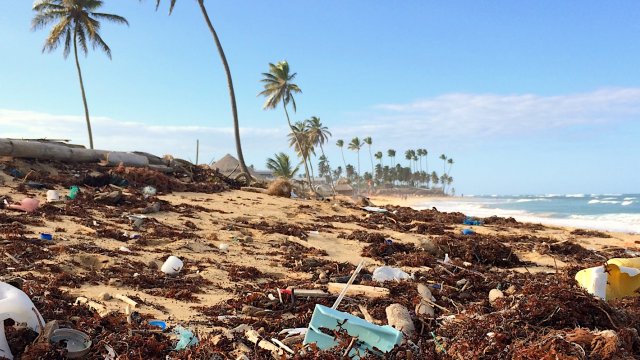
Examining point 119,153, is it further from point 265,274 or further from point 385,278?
point 385,278

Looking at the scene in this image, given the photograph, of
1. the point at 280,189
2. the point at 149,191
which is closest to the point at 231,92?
the point at 280,189

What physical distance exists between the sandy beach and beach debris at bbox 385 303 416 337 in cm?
12

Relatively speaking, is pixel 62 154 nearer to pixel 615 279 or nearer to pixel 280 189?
pixel 280 189

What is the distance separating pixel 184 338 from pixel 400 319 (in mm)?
1856

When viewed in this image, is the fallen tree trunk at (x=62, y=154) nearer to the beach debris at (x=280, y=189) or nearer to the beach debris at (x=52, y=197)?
the beach debris at (x=52, y=197)

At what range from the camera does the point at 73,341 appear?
343 centimetres

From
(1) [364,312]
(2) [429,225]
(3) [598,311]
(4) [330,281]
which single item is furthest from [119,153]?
(3) [598,311]

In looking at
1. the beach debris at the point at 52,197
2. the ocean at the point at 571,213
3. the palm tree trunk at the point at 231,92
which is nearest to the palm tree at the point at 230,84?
the palm tree trunk at the point at 231,92

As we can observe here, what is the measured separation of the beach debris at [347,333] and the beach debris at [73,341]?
1.63 m

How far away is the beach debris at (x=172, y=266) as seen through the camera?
6.35 metres

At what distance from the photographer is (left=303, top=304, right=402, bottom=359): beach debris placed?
3146 millimetres

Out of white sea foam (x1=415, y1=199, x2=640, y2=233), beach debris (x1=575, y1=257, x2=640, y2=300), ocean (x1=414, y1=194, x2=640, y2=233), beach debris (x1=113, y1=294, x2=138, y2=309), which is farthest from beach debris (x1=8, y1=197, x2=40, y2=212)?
ocean (x1=414, y1=194, x2=640, y2=233)

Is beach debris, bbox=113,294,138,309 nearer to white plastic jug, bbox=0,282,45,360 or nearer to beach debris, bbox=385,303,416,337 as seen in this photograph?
white plastic jug, bbox=0,282,45,360

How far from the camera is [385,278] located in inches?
252
